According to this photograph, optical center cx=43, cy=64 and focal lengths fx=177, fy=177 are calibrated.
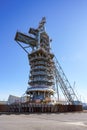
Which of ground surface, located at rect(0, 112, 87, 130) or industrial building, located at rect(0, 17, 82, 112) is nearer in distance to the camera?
ground surface, located at rect(0, 112, 87, 130)

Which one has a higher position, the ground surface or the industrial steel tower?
the industrial steel tower

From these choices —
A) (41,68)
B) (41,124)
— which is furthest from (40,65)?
(41,124)

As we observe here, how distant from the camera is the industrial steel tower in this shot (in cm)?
8362

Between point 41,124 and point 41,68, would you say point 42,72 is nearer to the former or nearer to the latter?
point 41,68

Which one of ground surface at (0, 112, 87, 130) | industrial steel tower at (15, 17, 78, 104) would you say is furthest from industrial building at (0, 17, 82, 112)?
ground surface at (0, 112, 87, 130)

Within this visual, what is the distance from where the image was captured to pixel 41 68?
8856 cm

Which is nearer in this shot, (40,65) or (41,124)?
(41,124)

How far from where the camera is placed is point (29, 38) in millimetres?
99750

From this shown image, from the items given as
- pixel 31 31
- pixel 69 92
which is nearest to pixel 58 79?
pixel 69 92

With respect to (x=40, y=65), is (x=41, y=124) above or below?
below

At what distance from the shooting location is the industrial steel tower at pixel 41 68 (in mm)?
83625

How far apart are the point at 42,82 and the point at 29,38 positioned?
2819 centimetres

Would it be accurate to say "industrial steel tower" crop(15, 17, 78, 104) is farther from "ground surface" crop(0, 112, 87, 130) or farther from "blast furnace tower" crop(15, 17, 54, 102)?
"ground surface" crop(0, 112, 87, 130)

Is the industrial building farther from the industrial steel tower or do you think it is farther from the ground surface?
the ground surface
